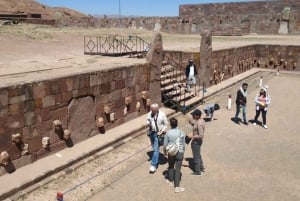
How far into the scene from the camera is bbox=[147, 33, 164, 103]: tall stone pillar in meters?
12.2

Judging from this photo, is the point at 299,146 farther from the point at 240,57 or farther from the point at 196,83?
the point at 240,57

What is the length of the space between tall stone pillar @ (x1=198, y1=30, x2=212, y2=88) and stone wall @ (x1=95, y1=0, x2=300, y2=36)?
21604 millimetres

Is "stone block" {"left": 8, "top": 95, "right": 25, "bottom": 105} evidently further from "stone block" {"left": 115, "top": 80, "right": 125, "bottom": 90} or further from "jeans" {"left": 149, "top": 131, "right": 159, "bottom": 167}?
"stone block" {"left": 115, "top": 80, "right": 125, "bottom": 90}

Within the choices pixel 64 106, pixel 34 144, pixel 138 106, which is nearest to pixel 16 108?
pixel 34 144

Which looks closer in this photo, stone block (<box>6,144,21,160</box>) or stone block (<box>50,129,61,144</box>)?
stone block (<box>6,144,21,160</box>)

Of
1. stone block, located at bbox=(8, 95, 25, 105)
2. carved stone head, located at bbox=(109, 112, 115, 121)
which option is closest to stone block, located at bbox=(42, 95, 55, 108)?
stone block, located at bbox=(8, 95, 25, 105)

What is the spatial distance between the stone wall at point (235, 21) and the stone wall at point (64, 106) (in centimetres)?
2852

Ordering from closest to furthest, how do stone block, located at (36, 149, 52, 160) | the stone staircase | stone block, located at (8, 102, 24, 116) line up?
stone block, located at (8, 102, 24, 116) < stone block, located at (36, 149, 52, 160) < the stone staircase

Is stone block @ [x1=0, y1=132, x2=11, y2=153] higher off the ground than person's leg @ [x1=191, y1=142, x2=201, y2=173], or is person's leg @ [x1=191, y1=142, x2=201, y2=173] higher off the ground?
stone block @ [x1=0, y1=132, x2=11, y2=153]

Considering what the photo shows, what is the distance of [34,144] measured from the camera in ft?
26.7

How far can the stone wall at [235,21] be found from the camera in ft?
120

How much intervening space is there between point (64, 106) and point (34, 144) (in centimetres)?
127

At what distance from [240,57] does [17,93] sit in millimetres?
16920

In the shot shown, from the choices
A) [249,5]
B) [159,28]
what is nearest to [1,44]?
[159,28]
